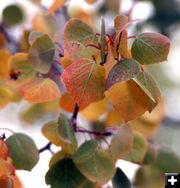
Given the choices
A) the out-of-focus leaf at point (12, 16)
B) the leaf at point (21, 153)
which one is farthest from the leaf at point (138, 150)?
the out-of-focus leaf at point (12, 16)

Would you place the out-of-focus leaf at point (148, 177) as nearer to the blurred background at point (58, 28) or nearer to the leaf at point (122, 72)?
the blurred background at point (58, 28)

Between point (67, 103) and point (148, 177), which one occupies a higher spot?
point (67, 103)

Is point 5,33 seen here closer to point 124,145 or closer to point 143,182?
point 143,182

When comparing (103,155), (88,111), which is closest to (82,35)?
(103,155)

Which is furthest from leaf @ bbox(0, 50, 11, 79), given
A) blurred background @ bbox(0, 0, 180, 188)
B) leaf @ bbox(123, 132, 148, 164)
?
leaf @ bbox(123, 132, 148, 164)

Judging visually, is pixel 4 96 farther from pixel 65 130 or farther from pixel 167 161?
pixel 167 161

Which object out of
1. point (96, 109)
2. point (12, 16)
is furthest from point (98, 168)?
point (12, 16)
